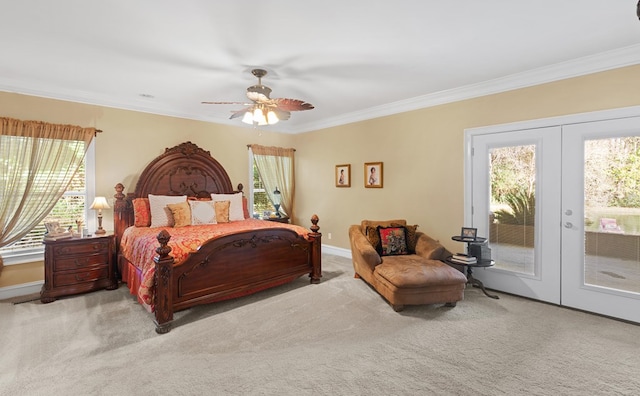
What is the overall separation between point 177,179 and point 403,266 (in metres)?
3.83

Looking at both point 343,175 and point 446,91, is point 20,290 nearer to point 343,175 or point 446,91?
point 343,175

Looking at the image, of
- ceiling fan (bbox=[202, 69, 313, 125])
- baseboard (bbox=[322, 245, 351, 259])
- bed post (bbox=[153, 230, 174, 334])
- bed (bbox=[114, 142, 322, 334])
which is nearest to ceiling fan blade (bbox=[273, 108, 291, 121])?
ceiling fan (bbox=[202, 69, 313, 125])

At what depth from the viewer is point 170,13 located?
7.46 feet

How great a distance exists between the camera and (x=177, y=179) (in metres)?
4.95

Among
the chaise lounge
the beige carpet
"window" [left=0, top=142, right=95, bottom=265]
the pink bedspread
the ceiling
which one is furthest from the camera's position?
"window" [left=0, top=142, right=95, bottom=265]

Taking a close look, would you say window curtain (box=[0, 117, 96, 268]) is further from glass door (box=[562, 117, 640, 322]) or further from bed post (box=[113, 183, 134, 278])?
glass door (box=[562, 117, 640, 322])

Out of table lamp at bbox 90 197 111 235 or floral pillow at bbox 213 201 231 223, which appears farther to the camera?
floral pillow at bbox 213 201 231 223

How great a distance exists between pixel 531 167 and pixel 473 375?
2614 millimetres

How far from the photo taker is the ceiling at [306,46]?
7.41 feet

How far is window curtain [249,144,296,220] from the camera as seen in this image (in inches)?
239

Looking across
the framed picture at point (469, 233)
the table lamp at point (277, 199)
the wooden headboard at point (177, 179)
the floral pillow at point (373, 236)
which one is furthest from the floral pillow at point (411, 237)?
the wooden headboard at point (177, 179)

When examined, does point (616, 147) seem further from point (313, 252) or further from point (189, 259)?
point (189, 259)

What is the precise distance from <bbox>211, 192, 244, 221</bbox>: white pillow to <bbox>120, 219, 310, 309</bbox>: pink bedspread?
0.65 m

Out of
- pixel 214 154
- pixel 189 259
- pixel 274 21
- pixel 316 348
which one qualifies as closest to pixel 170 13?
pixel 274 21
